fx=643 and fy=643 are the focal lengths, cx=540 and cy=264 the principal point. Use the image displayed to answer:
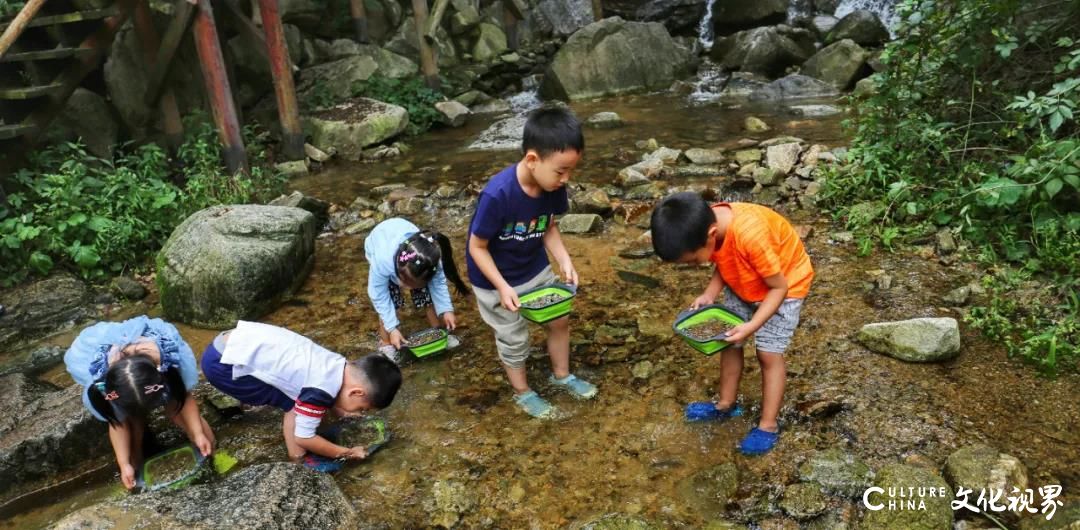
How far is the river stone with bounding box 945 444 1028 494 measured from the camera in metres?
2.01

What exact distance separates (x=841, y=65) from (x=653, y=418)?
7997 mm

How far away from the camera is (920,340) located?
8.96ft

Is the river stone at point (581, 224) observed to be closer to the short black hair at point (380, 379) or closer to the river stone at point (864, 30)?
the short black hair at point (380, 379)

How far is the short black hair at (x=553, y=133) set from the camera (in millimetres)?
2225

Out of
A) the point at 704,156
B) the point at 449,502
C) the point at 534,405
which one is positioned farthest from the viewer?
the point at 704,156

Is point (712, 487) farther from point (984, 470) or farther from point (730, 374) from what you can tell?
point (984, 470)

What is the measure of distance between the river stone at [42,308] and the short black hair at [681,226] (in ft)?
13.0

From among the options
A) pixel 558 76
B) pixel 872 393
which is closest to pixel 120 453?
pixel 872 393

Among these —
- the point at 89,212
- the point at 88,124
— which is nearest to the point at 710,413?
the point at 89,212

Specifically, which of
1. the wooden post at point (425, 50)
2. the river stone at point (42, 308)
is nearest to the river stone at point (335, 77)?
the wooden post at point (425, 50)

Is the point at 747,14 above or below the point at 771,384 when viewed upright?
above

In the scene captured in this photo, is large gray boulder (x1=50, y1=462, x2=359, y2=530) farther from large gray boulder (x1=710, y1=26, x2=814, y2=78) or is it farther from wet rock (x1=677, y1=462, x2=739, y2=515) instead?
large gray boulder (x1=710, y1=26, x2=814, y2=78)

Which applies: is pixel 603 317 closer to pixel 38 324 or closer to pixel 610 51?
pixel 38 324

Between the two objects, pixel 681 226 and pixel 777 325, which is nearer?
pixel 681 226
